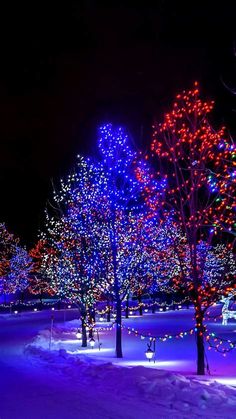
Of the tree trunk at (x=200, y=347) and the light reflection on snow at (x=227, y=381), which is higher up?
the tree trunk at (x=200, y=347)

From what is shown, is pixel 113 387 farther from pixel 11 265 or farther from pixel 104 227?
pixel 11 265

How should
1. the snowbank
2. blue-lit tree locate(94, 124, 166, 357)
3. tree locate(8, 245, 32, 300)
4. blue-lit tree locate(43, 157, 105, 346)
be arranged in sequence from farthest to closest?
tree locate(8, 245, 32, 300) < blue-lit tree locate(43, 157, 105, 346) < blue-lit tree locate(94, 124, 166, 357) < the snowbank

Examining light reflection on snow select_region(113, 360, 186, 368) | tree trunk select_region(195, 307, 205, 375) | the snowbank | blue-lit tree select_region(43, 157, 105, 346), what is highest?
blue-lit tree select_region(43, 157, 105, 346)

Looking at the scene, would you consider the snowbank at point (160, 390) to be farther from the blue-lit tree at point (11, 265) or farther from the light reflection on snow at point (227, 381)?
the blue-lit tree at point (11, 265)

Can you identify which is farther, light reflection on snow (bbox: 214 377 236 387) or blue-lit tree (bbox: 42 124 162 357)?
blue-lit tree (bbox: 42 124 162 357)

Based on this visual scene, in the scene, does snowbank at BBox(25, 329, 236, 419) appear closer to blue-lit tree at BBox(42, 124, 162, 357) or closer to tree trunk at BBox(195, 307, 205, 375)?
tree trunk at BBox(195, 307, 205, 375)

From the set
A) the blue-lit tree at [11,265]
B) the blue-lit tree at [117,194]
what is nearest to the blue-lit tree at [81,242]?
the blue-lit tree at [117,194]

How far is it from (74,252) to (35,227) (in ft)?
157

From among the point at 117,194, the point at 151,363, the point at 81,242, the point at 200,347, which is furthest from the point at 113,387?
the point at 81,242

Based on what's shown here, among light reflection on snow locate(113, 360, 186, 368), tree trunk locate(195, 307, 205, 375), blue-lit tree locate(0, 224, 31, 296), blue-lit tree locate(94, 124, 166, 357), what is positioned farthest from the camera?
blue-lit tree locate(0, 224, 31, 296)

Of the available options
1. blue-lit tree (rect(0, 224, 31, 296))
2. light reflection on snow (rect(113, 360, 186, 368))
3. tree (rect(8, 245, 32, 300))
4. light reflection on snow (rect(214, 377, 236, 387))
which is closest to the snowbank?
light reflection on snow (rect(214, 377, 236, 387))

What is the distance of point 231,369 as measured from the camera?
1573cm

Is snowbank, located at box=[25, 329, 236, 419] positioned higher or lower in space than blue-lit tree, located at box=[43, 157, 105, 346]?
lower

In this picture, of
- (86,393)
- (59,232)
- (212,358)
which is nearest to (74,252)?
(59,232)
